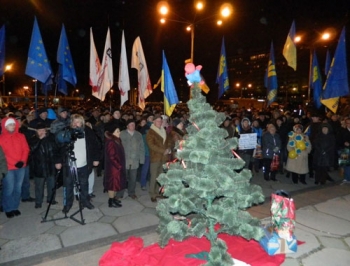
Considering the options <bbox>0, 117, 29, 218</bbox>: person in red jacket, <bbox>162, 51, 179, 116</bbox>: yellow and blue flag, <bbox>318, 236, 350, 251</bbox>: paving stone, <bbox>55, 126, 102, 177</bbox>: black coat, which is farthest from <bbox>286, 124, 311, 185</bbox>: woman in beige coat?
<bbox>0, 117, 29, 218</bbox>: person in red jacket

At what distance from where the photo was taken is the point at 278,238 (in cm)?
451

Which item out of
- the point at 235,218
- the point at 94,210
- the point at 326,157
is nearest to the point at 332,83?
the point at 326,157

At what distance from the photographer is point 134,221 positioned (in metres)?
5.71

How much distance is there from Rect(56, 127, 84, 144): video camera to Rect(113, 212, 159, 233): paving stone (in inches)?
73.0

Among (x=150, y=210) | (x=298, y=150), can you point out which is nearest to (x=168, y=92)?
(x=150, y=210)

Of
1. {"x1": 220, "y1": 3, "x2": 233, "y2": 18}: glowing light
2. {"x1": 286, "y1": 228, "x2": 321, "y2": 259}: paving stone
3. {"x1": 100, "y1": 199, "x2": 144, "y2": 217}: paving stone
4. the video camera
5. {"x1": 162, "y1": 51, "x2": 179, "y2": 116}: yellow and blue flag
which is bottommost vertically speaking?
{"x1": 286, "y1": 228, "x2": 321, "y2": 259}: paving stone

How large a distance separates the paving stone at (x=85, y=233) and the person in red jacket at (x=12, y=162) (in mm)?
1456

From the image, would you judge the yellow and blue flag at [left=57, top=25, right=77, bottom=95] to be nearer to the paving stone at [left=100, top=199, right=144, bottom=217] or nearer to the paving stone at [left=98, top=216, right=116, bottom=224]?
the paving stone at [left=100, top=199, right=144, bottom=217]

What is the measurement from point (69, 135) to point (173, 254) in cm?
308

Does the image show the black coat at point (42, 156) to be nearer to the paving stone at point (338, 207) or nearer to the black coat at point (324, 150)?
the paving stone at point (338, 207)

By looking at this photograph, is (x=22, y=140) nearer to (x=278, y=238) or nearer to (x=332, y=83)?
(x=278, y=238)

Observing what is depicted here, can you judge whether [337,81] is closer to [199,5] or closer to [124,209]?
[199,5]

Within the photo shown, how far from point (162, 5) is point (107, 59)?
10.2ft

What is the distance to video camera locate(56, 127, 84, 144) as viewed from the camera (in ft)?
17.7
